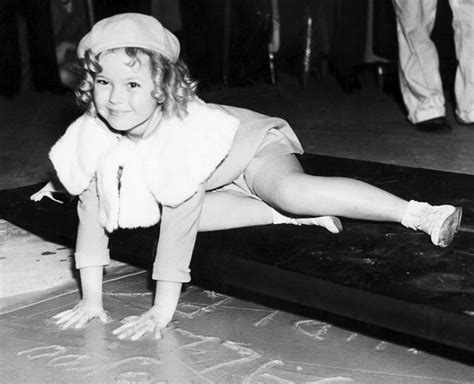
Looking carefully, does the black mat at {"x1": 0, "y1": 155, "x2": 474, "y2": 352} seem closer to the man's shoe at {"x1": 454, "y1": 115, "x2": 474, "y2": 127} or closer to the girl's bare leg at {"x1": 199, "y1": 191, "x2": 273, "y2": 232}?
the girl's bare leg at {"x1": 199, "y1": 191, "x2": 273, "y2": 232}

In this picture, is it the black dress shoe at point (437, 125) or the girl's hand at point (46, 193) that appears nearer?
the girl's hand at point (46, 193)

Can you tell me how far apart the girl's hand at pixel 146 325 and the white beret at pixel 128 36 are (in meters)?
0.53

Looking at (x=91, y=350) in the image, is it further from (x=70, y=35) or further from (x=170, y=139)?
(x=70, y=35)

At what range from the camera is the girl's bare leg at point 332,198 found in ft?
5.96

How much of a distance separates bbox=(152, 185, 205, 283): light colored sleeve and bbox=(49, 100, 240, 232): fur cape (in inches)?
1.2

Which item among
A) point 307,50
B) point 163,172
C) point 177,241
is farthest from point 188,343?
point 307,50

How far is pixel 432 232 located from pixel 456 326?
399mm

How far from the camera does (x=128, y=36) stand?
5.74 feet

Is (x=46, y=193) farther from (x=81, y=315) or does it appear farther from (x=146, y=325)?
(x=146, y=325)

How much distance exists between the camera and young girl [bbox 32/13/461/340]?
69.6 inches

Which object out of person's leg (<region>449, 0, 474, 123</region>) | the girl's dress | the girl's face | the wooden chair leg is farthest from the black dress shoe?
the girl's face

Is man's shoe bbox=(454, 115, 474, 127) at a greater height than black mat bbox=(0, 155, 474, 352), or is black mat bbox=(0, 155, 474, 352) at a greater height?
black mat bbox=(0, 155, 474, 352)

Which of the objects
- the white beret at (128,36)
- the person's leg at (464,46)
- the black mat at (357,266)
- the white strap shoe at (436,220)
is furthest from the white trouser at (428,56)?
the white beret at (128,36)

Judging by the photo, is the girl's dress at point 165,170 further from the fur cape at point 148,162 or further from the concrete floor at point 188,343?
the concrete floor at point 188,343
